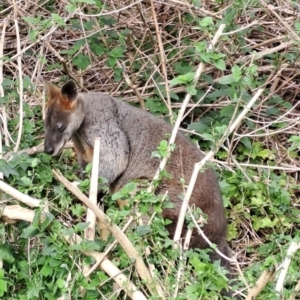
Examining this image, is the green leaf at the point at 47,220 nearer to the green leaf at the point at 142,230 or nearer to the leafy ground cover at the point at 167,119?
the leafy ground cover at the point at 167,119

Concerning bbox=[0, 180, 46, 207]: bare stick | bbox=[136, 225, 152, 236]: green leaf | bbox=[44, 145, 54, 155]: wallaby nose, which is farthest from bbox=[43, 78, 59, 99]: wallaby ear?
bbox=[136, 225, 152, 236]: green leaf

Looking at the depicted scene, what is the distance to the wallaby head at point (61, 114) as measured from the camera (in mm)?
6188

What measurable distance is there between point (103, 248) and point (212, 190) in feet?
4.08

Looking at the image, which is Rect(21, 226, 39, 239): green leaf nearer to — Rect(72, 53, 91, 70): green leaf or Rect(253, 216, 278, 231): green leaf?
Rect(253, 216, 278, 231): green leaf

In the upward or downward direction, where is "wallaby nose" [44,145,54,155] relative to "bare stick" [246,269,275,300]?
downward

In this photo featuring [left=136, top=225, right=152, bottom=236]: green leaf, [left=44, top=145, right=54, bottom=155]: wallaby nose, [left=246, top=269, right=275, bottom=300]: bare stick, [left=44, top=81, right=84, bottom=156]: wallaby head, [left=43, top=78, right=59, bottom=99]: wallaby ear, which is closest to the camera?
[left=246, top=269, right=275, bottom=300]: bare stick

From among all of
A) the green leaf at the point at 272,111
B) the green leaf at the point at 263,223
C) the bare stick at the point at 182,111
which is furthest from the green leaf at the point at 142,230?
the green leaf at the point at 272,111

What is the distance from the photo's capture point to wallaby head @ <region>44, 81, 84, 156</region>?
619cm

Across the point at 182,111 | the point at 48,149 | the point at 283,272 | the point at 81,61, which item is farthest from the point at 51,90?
the point at 283,272

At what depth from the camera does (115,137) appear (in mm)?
6352

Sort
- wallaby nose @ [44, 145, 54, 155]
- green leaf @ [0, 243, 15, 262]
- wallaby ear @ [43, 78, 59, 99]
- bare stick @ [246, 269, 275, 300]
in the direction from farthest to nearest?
wallaby ear @ [43, 78, 59, 99]
wallaby nose @ [44, 145, 54, 155]
green leaf @ [0, 243, 15, 262]
bare stick @ [246, 269, 275, 300]

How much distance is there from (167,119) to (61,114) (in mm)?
1065

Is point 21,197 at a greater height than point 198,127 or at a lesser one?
greater

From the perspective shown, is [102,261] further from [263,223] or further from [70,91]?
[263,223]
